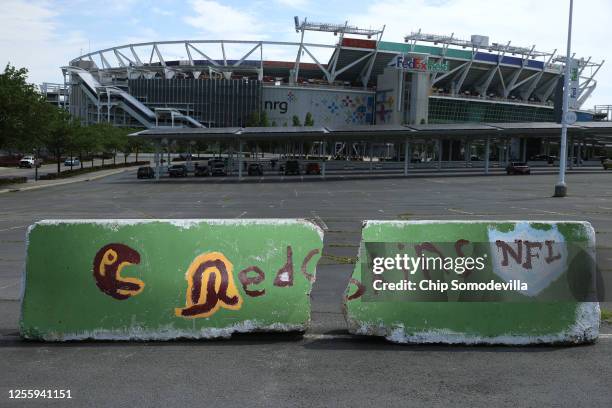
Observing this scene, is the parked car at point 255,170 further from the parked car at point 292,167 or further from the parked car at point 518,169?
the parked car at point 518,169

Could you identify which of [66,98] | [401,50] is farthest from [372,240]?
[66,98]

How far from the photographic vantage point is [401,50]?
464ft

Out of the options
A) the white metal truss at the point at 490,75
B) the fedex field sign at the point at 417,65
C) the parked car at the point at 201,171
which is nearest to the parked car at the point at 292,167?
the parked car at the point at 201,171

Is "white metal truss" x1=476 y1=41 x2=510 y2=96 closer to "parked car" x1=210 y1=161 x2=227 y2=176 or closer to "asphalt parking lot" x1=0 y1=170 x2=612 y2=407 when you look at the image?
"parked car" x1=210 y1=161 x2=227 y2=176

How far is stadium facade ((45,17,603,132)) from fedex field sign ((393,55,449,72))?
9927 millimetres

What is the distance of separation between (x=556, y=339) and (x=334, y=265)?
554cm

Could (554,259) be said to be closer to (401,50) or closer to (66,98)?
(401,50)

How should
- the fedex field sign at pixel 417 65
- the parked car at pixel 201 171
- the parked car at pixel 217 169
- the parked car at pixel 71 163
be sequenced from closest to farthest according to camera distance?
the parked car at pixel 201 171 < the parked car at pixel 217 169 < the parked car at pixel 71 163 < the fedex field sign at pixel 417 65

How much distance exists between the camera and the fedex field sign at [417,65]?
12438 cm

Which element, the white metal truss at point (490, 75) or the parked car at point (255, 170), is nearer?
the parked car at point (255, 170)

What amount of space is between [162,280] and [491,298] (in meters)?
3.72

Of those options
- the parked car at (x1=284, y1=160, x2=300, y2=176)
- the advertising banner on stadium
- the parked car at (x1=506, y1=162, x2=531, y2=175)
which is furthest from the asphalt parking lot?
the advertising banner on stadium

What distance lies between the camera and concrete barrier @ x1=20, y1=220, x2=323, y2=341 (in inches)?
255

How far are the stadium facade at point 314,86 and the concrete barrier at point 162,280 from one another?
132003 mm
